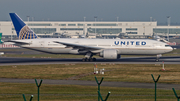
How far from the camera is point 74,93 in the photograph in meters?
22.0

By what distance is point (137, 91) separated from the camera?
22984mm

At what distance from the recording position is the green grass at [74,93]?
2009cm

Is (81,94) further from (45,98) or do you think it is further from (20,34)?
(20,34)

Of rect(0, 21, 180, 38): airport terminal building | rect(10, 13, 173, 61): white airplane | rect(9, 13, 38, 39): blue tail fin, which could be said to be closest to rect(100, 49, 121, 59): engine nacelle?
rect(10, 13, 173, 61): white airplane

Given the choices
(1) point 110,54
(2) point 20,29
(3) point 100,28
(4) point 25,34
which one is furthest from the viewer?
(3) point 100,28

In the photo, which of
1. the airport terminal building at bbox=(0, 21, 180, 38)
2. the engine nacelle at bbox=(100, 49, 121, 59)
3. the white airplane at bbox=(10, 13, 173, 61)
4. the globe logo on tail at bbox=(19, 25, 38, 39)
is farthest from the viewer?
the airport terminal building at bbox=(0, 21, 180, 38)

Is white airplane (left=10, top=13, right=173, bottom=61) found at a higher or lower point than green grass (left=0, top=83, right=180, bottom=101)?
higher

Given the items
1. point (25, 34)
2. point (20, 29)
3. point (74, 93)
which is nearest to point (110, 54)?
point (25, 34)

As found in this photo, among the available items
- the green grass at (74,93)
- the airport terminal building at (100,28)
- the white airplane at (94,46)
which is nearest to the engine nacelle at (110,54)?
the white airplane at (94,46)

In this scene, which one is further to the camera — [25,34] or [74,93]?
[25,34]

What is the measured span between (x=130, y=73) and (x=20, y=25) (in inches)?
1032

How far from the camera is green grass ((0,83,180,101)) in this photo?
791 inches

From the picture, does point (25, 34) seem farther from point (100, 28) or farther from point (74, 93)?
point (100, 28)

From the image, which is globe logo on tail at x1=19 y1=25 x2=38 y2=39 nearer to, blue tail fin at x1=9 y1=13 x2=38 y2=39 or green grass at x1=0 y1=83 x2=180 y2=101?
blue tail fin at x1=9 y1=13 x2=38 y2=39
